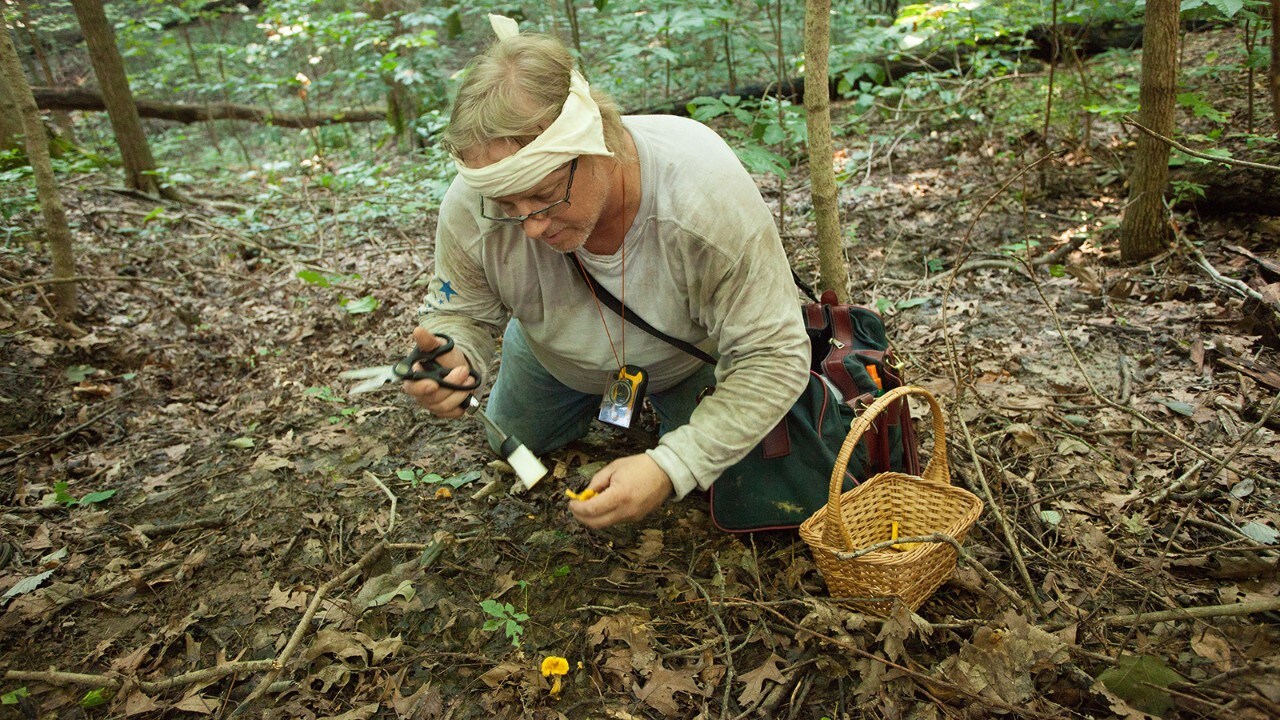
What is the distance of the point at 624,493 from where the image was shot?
212 centimetres

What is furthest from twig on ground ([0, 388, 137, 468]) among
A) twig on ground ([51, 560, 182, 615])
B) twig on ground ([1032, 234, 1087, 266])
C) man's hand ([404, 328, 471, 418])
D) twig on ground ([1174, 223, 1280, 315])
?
twig on ground ([1174, 223, 1280, 315])

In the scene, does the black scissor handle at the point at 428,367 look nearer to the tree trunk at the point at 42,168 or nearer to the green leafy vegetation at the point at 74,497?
the green leafy vegetation at the point at 74,497

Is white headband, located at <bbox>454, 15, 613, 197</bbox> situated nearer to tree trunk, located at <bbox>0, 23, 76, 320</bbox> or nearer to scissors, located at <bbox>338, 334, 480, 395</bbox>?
scissors, located at <bbox>338, 334, 480, 395</bbox>

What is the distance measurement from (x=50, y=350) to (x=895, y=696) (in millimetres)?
4941

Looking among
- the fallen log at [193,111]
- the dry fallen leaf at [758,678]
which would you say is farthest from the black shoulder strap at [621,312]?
the fallen log at [193,111]

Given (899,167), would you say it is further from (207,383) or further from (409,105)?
(409,105)

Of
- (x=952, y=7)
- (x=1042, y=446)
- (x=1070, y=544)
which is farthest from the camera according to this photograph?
(x=952, y=7)

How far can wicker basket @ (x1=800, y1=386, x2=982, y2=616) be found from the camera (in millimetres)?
2205

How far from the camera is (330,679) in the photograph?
7.86ft

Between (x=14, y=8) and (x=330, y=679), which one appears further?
(x=14, y=8)

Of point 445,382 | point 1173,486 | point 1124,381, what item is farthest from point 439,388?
point 1124,381

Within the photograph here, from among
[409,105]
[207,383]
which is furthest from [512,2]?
[207,383]

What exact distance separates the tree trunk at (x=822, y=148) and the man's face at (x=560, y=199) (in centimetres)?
153

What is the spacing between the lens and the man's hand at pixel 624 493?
2109mm
